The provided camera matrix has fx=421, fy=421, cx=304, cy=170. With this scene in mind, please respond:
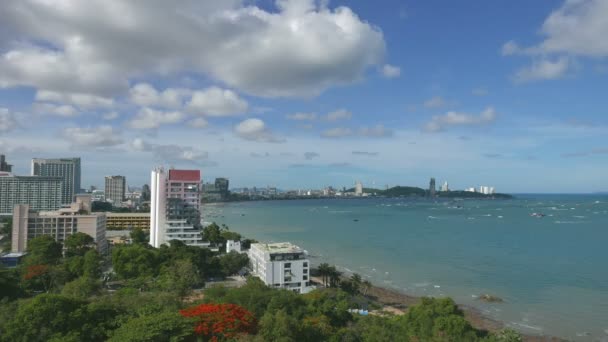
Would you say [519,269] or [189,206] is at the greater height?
[189,206]

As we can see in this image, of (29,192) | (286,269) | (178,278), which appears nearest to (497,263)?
(286,269)

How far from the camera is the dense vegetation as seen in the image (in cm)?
1256

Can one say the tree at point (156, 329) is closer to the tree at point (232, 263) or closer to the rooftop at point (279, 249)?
the rooftop at point (279, 249)

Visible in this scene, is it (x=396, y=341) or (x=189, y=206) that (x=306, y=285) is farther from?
(x=189, y=206)

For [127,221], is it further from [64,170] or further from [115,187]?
[115,187]

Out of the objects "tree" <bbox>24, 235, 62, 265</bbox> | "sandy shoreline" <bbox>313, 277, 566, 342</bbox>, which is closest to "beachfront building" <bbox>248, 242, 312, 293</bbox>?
"sandy shoreline" <bbox>313, 277, 566, 342</bbox>

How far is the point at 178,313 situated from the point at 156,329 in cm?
199

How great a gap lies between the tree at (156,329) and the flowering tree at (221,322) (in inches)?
19.1

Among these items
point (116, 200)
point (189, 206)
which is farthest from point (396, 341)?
point (116, 200)

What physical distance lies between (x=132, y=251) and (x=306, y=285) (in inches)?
472

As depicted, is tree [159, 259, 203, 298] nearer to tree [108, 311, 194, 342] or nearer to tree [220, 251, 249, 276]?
tree [220, 251, 249, 276]

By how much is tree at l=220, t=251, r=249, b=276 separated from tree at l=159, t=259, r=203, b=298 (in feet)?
10.7

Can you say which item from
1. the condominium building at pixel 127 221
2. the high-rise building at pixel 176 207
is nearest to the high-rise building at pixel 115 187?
the condominium building at pixel 127 221

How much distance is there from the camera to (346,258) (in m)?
44.6
